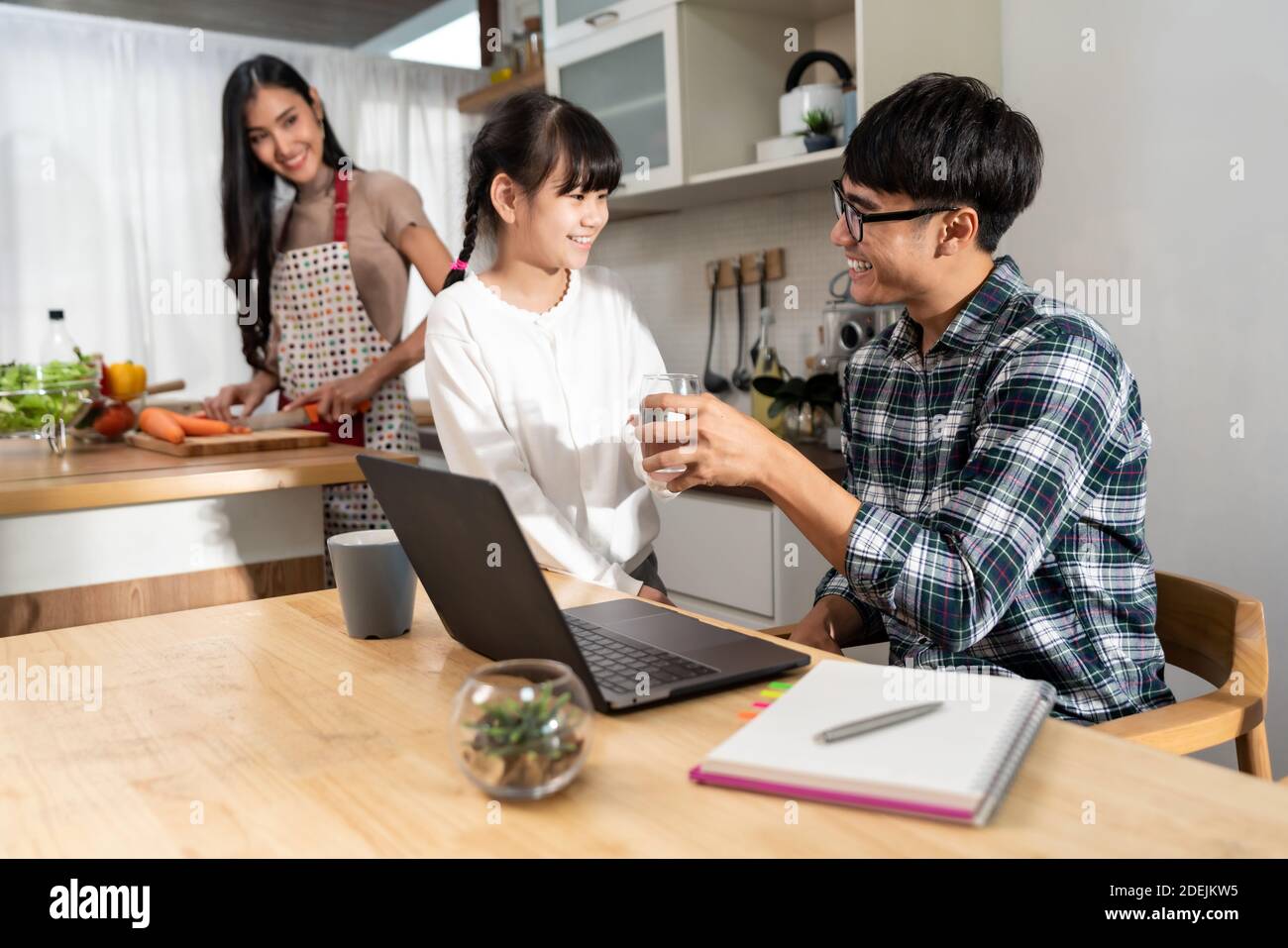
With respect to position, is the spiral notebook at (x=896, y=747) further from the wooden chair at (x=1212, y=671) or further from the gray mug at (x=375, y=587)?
the gray mug at (x=375, y=587)

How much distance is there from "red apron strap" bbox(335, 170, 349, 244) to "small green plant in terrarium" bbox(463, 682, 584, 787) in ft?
6.61

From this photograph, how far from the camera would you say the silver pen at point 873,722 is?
744 mm

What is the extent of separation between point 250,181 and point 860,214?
1655mm

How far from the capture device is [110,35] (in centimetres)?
402

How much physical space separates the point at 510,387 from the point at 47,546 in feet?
2.87

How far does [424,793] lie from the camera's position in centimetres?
73

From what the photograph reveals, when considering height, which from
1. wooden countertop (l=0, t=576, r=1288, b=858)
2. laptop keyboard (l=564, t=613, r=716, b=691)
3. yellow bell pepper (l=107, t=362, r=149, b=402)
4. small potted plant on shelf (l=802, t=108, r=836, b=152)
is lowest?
wooden countertop (l=0, t=576, r=1288, b=858)

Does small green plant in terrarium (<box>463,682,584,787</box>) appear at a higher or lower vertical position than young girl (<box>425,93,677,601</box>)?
lower

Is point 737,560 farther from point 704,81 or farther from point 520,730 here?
point 520,730

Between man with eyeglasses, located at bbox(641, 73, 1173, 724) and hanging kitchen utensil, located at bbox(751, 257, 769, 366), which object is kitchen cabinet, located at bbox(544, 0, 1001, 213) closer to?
hanging kitchen utensil, located at bbox(751, 257, 769, 366)

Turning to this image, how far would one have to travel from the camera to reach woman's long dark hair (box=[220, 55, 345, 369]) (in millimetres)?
2420

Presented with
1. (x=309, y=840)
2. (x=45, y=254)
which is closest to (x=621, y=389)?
(x=309, y=840)
